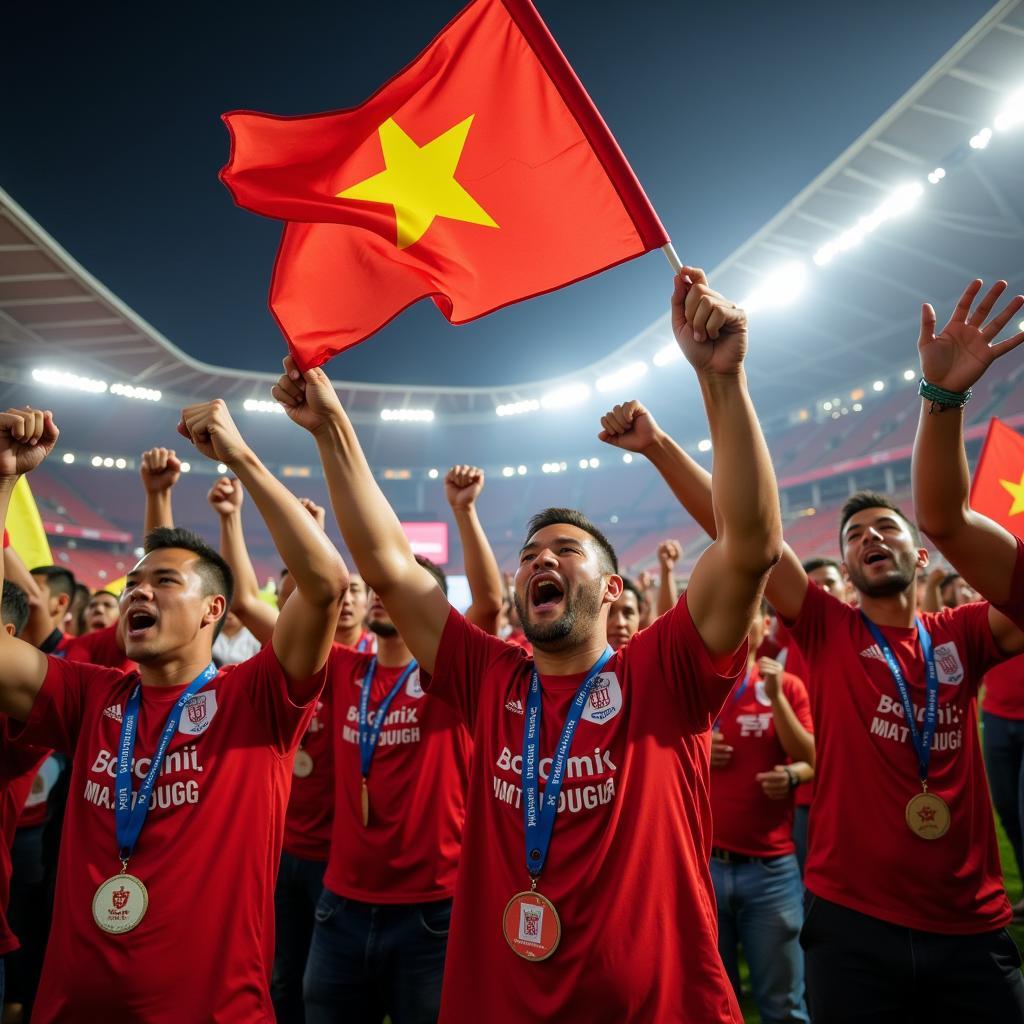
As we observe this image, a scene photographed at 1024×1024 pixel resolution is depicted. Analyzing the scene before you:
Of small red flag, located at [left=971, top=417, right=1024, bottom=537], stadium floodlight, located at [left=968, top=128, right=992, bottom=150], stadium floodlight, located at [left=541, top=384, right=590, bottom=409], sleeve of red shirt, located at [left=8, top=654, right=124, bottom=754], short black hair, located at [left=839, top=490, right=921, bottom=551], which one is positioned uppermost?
stadium floodlight, located at [left=541, top=384, right=590, bottom=409]

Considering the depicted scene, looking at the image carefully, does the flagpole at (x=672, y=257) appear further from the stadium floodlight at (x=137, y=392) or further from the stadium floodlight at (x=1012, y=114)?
the stadium floodlight at (x=137, y=392)

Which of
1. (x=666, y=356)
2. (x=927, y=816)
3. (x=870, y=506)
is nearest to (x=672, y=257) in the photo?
Result: (x=870, y=506)

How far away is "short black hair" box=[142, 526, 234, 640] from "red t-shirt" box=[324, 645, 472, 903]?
78 cm

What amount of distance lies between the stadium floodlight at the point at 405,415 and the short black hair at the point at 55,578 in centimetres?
2984

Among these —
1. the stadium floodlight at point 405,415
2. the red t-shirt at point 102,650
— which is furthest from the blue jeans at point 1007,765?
the stadium floodlight at point 405,415

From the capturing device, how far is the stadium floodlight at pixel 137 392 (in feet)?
90.6

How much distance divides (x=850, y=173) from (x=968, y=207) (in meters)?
3.30

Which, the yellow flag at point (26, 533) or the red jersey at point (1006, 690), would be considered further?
the yellow flag at point (26, 533)

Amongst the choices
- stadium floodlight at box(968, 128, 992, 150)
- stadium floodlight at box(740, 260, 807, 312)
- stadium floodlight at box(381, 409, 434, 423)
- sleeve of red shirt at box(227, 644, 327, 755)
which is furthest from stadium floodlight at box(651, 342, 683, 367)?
sleeve of red shirt at box(227, 644, 327, 755)

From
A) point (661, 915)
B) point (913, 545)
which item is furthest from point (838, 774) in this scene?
point (661, 915)

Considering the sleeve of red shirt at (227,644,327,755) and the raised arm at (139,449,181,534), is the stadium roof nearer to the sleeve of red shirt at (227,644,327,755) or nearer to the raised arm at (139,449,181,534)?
the raised arm at (139,449,181,534)

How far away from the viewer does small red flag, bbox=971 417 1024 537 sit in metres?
4.20

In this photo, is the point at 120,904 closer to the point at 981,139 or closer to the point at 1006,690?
the point at 1006,690

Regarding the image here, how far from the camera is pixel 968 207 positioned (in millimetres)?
17641
